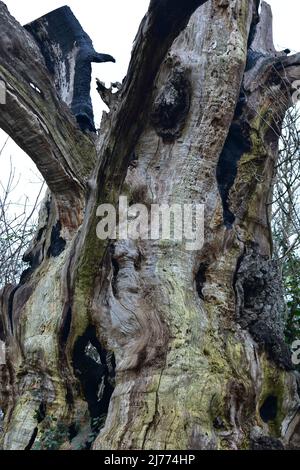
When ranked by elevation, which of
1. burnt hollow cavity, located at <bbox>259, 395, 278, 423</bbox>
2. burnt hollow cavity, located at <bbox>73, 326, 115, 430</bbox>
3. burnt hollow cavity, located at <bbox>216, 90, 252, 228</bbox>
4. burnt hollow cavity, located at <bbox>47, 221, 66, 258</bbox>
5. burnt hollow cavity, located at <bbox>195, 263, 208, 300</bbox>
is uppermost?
burnt hollow cavity, located at <bbox>216, 90, 252, 228</bbox>

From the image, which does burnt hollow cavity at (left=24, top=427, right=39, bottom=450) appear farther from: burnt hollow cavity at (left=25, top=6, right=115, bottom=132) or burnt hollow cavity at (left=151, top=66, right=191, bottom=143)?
burnt hollow cavity at (left=25, top=6, right=115, bottom=132)

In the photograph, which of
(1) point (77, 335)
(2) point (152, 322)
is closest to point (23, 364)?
(1) point (77, 335)

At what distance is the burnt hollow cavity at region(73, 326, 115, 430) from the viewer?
426 cm

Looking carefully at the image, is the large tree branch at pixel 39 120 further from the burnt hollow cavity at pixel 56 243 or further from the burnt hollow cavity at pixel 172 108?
the burnt hollow cavity at pixel 172 108

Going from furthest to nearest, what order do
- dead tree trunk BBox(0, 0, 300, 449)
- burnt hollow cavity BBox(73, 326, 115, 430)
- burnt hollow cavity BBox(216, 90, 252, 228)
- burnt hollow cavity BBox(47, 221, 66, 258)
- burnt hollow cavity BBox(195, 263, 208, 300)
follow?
burnt hollow cavity BBox(47, 221, 66, 258) < burnt hollow cavity BBox(216, 90, 252, 228) < burnt hollow cavity BBox(195, 263, 208, 300) < burnt hollow cavity BBox(73, 326, 115, 430) < dead tree trunk BBox(0, 0, 300, 449)

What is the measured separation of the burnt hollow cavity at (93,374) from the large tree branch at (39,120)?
0.96 m

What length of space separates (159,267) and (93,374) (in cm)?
82

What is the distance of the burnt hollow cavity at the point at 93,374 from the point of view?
14.0 ft

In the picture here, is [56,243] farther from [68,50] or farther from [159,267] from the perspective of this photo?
[68,50]

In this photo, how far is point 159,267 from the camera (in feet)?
14.1

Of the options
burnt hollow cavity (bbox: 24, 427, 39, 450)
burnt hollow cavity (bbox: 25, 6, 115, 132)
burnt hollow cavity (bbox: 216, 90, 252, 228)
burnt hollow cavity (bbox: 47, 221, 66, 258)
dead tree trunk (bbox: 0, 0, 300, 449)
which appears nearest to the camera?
dead tree trunk (bbox: 0, 0, 300, 449)

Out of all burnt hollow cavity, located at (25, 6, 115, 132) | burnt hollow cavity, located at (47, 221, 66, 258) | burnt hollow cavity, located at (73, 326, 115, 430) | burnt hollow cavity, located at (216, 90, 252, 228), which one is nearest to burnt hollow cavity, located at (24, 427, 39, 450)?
burnt hollow cavity, located at (73, 326, 115, 430)

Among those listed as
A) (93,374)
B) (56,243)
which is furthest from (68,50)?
(93,374)

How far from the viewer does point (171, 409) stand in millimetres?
3678
